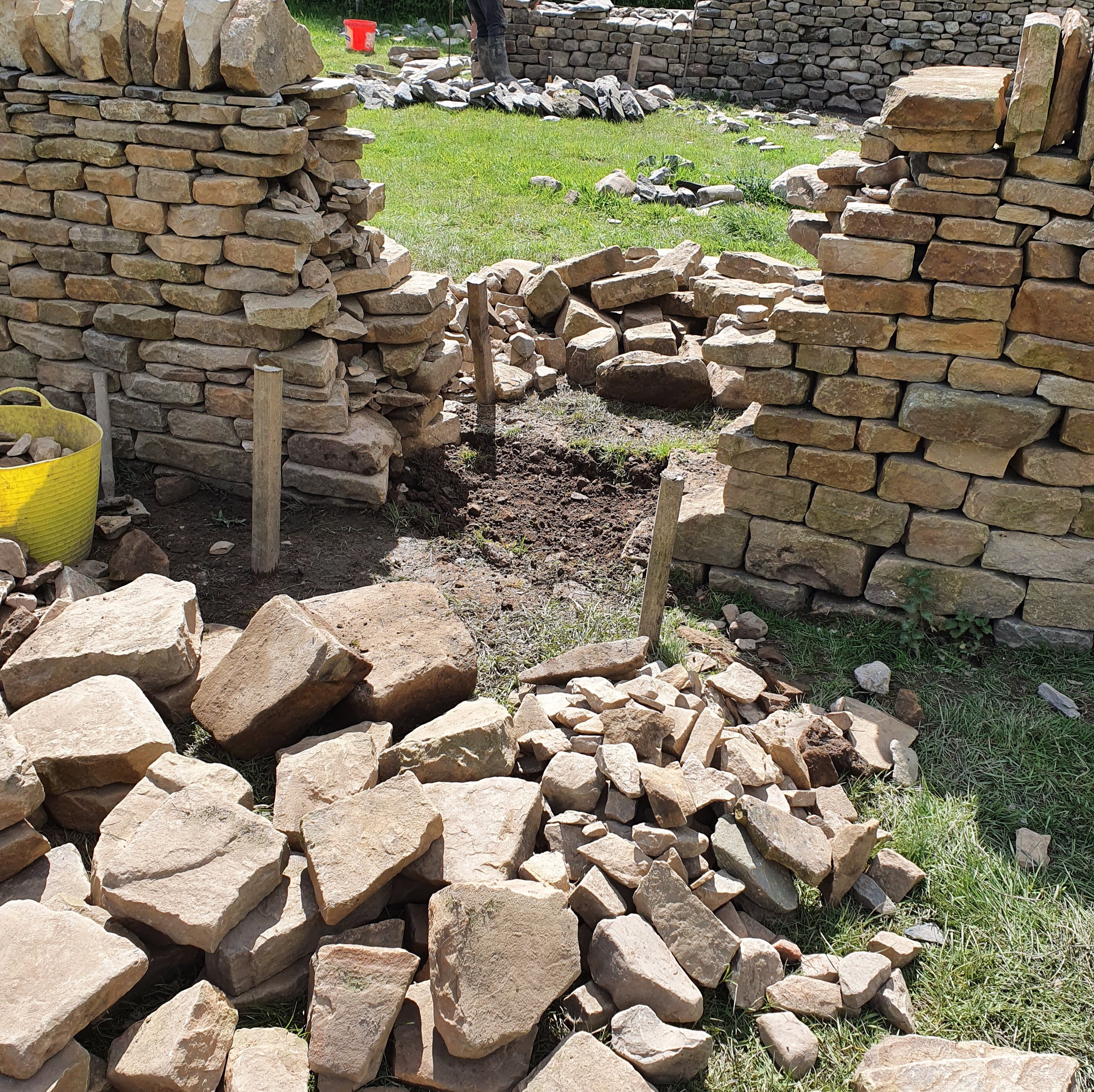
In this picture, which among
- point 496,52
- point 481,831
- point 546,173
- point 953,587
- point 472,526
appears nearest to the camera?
point 481,831

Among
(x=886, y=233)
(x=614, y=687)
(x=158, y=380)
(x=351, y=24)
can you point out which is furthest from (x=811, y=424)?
(x=351, y=24)

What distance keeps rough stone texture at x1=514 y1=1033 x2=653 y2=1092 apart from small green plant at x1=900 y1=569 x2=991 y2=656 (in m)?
2.77

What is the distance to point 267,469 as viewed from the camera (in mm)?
5027

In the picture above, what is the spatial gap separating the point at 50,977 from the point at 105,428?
3691 mm

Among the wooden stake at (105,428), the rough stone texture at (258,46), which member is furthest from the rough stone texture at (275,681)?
the rough stone texture at (258,46)

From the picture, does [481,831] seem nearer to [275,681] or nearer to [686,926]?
[686,926]

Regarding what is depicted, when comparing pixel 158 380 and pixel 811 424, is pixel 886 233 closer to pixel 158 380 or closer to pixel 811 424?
pixel 811 424

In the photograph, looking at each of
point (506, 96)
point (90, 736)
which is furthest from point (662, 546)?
point (506, 96)

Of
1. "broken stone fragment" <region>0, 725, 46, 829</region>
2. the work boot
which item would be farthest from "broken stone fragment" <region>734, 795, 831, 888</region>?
the work boot

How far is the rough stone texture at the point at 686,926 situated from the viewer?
10.8ft

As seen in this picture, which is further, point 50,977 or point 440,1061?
point 440,1061

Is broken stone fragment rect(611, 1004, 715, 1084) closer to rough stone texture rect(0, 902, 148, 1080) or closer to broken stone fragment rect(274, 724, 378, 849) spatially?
broken stone fragment rect(274, 724, 378, 849)

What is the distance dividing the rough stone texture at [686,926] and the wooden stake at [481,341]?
427cm

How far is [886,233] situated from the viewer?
4.57 meters
